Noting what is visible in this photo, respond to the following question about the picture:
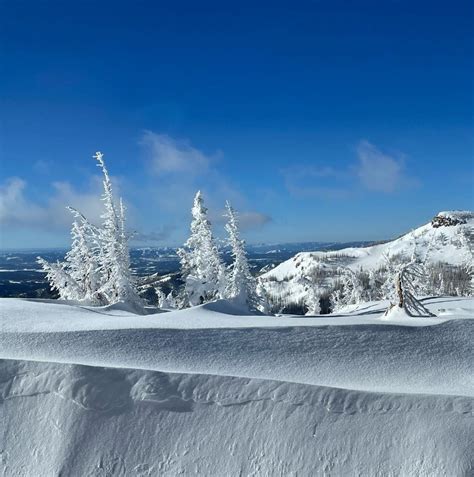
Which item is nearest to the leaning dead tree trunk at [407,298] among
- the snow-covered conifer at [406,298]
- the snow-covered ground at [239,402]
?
the snow-covered conifer at [406,298]

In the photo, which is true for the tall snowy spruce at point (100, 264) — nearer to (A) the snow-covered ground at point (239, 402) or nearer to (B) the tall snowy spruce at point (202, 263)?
(B) the tall snowy spruce at point (202, 263)

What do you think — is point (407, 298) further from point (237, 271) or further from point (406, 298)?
point (237, 271)

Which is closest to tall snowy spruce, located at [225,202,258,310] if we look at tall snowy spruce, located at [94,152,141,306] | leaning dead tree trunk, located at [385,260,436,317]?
tall snowy spruce, located at [94,152,141,306]

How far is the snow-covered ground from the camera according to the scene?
15.3ft

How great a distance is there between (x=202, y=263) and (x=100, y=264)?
6830 millimetres

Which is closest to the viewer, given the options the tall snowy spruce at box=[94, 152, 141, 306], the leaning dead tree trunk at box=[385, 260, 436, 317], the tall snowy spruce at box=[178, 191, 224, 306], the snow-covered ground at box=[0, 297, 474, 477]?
the snow-covered ground at box=[0, 297, 474, 477]

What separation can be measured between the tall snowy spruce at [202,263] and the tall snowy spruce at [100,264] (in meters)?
5.56

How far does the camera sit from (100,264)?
24641 millimetres

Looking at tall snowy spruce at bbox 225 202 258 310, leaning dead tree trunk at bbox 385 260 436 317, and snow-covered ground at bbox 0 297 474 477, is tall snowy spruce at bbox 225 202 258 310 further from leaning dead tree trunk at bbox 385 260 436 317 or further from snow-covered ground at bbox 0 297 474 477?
snow-covered ground at bbox 0 297 474 477

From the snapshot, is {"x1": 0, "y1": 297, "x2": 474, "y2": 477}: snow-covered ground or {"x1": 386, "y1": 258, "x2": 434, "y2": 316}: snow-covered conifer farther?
{"x1": 386, "y1": 258, "x2": 434, "y2": 316}: snow-covered conifer

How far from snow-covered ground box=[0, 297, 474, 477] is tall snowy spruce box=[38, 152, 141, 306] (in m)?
15.9

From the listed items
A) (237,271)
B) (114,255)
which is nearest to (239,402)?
(114,255)

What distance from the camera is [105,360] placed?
587 centimetres

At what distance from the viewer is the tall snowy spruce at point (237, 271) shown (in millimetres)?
28422
